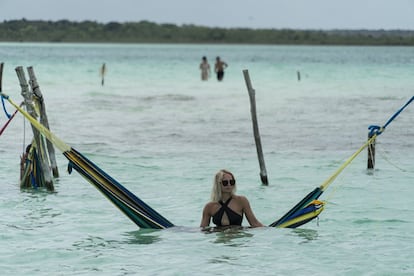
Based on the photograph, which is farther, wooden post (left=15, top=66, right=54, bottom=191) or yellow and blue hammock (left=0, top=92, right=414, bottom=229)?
wooden post (left=15, top=66, right=54, bottom=191)

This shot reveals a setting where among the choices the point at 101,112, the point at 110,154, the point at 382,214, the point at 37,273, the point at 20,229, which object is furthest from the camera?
the point at 101,112

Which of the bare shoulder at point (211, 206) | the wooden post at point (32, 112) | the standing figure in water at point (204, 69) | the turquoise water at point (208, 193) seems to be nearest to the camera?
the turquoise water at point (208, 193)

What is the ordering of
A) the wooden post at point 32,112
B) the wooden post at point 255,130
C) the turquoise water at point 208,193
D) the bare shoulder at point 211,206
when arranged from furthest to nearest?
the wooden post at point 255,130 < the wooden post at point 32,112 < the bare shoulder at point 211,206 < the turquoise water at point 208,193

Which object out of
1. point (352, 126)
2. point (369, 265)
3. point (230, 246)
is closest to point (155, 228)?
point (230, 246)

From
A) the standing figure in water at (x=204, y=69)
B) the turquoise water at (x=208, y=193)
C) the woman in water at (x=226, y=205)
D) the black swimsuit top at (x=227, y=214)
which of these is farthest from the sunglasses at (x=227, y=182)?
the standing figure in water at (x=204, y=69)

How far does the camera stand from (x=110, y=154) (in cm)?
1672

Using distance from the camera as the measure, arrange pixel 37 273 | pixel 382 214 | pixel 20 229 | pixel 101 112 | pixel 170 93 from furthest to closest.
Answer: pixel 170 93 → pixel 101 112 → pixel 382 214 → pixel 20 229 → pixel 37 273

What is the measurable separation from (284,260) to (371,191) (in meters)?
4.53

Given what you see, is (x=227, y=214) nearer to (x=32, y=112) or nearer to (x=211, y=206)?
(x=211, y=206)

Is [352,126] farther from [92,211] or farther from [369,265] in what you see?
[369,265]

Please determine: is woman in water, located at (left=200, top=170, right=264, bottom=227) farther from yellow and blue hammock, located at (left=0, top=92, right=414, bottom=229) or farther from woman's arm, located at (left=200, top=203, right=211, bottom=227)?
yellow and blue hammock, located at (left=0, top=92, right=414, bottom=229)

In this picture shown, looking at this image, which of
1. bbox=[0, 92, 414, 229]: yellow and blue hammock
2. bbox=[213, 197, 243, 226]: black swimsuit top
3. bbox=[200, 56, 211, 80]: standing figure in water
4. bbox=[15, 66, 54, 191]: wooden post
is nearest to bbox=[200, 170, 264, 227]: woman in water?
bbox=[213, 197, 243, 226]: black swimsuit top

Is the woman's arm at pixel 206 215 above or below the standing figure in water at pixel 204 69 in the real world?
below

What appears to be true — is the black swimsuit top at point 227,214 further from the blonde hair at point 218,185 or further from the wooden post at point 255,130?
the wooden post at point 255,130
